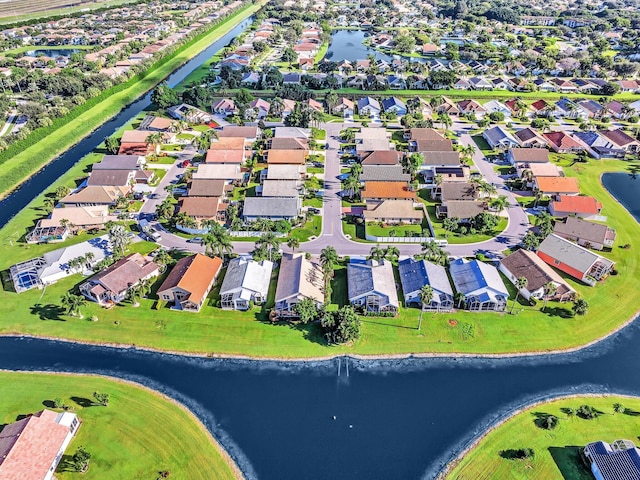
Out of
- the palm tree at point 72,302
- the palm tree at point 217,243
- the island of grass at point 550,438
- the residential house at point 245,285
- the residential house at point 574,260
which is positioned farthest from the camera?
the palm tree at point 217,243


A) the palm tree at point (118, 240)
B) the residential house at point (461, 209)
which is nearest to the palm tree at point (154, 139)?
the palm tree at point (118, 240)

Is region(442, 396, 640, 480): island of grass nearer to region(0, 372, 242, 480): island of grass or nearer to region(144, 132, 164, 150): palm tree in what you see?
region(0, 372, 242, 480): island of grass

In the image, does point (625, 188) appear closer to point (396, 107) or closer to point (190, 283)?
point (396, 107)

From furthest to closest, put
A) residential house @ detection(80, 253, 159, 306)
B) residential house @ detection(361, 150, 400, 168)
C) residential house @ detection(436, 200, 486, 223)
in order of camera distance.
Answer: residential house @ detection(361, 150, 400, 168) → residential house @ detection(436, 200, 486, 223) → residential house @ detection(80, 253, 159, 306)

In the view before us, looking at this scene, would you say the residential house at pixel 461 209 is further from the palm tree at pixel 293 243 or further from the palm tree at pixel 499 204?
the palm tree at pixel 293 243

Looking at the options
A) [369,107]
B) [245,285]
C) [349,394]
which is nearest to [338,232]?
[245,285]

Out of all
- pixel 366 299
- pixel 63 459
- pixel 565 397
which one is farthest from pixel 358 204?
pixel 63 459

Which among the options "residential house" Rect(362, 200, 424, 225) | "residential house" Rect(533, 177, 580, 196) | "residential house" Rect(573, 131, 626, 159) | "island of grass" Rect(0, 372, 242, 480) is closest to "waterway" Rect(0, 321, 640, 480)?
"island of grass" Rect(0, 372, 242, 480)
